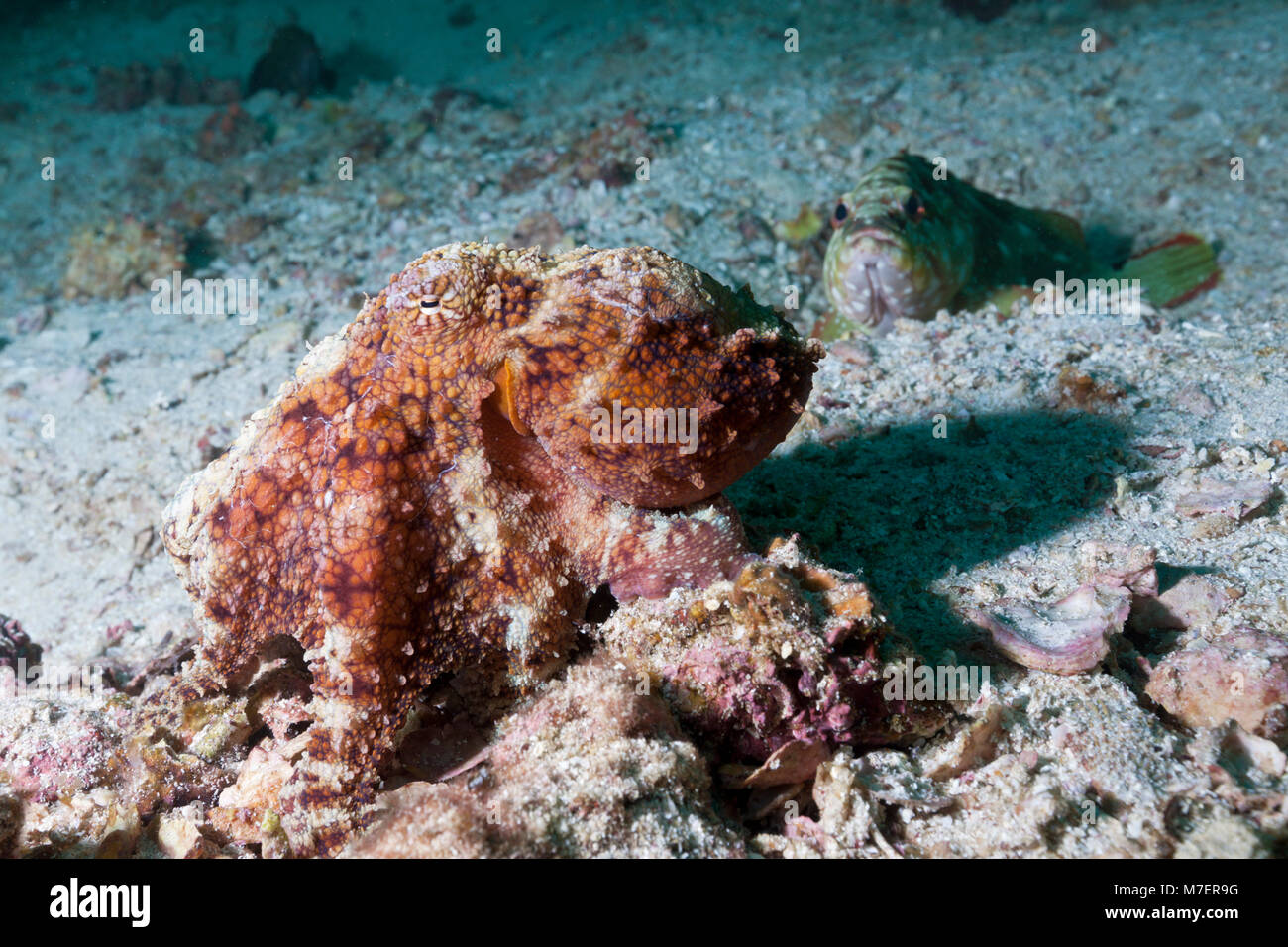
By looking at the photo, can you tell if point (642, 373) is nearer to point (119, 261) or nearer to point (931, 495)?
point (931, 495)

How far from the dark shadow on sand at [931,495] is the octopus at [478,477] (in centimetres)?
65

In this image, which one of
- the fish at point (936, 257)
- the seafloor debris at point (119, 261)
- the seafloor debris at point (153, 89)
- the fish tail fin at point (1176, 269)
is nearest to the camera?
the fish at point (936, 257)

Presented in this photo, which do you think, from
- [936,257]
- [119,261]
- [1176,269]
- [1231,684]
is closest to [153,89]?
[119,261]

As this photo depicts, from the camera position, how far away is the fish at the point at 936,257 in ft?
22.0

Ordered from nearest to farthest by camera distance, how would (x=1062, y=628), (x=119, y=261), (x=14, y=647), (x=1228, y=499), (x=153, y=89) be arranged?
1. (x=1062, y=628)
2. (x=1228, y=499)
3. (x=14, y=647)
4. (x=119, y=261)
5. (x=153, y=89)

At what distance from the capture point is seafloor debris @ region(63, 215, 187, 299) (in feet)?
31.0

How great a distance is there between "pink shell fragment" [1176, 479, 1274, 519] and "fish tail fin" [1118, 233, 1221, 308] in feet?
17.4

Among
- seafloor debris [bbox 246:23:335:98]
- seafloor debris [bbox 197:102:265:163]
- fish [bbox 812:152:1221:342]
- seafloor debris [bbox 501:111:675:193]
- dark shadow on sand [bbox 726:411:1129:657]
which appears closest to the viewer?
dark shadow on sand [bbox 726:411:1129:657]

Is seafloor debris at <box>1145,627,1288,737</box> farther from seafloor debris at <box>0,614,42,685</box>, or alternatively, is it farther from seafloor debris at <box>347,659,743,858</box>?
seafloor debris at <box>0,614,42,685</box>

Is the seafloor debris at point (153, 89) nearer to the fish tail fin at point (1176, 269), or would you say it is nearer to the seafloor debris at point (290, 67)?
the seafloor debris at point (290, 67)

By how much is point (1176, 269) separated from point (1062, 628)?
7.19 meters

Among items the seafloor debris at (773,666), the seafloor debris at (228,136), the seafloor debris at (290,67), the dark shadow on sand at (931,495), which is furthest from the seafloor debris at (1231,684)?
the seafloor debris at (290,67)

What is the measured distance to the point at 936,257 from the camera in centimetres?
677

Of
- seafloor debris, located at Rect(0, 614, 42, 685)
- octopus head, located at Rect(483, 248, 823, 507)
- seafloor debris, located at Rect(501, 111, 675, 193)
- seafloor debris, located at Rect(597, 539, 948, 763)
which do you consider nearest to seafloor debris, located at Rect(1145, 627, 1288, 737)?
seafloor debris, located at Rect(597, 539, 948, 763)
